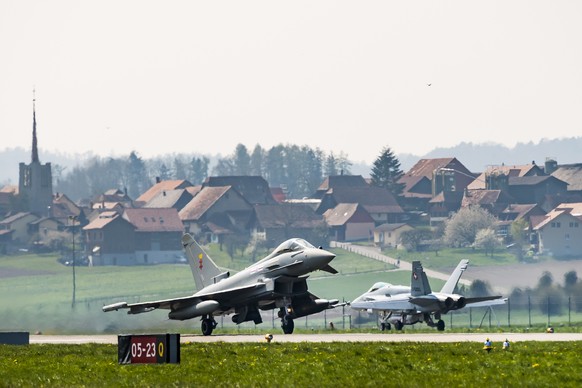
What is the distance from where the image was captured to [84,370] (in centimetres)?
4122

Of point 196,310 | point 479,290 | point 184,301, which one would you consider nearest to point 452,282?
point 196,310

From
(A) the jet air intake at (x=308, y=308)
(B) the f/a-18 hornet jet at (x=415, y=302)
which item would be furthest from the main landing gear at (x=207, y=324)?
(B) the f/a-18 hornet jet at (x=415, y=302)

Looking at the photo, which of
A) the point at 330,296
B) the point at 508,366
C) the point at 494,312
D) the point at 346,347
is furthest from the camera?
the point at 330,296

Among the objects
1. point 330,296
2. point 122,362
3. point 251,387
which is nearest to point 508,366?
point 251,387

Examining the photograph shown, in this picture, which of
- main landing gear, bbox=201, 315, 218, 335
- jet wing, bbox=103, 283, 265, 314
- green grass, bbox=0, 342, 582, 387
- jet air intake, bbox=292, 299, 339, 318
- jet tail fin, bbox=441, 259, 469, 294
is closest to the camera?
green grass, bbox=0, 342, 582, 387

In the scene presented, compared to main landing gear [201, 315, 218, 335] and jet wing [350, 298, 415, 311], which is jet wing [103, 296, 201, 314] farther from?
jet wing [350, 298, 415, 311]

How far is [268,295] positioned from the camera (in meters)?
63.9

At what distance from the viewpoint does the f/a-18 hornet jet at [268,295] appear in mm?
62969

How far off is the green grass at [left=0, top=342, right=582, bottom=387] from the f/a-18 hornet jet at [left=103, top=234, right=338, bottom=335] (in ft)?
45.3

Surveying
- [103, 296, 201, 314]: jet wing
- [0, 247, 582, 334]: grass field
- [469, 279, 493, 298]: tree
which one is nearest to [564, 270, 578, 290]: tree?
[0, 247, 582, 334]: grass field

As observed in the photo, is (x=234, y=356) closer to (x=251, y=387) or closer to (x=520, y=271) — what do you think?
(x=251, y=387)

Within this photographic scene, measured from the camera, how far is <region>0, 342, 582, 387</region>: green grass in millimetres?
36656

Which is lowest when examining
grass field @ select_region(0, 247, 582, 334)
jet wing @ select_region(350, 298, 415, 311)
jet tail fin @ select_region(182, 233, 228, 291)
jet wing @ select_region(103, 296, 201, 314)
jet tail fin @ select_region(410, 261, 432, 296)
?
grass field @ select_region(0, 247, 582, 334)

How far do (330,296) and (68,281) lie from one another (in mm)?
50057
